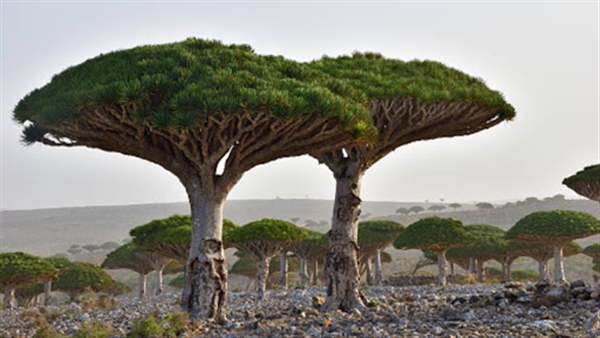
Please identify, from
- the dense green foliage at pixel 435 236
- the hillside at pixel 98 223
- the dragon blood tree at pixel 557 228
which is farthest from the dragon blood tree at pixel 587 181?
the hillside at pixel 98 223

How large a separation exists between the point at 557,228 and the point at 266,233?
1670 cm

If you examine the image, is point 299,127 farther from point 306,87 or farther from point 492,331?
point 492,331

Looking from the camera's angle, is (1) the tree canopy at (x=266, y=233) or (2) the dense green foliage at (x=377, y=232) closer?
(1) the tree canopy at (x=266, y=233)

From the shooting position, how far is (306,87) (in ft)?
39.4

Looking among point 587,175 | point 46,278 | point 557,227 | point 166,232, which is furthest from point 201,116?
point 46,278

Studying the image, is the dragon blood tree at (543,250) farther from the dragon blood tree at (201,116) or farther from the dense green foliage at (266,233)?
the dragon blood tree at (201,116)

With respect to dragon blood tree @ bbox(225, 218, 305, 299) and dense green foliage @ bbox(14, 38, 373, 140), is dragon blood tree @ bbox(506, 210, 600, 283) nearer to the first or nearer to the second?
dragon blood tree @ bbox(225, 218, 305, 299)

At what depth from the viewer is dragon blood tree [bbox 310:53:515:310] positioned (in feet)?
48.6

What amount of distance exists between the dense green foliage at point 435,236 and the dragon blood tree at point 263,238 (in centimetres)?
817

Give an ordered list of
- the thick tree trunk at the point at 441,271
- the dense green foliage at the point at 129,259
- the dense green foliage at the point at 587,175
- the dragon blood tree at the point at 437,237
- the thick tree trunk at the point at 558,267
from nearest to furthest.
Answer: the dense green foliage at the point at 587,175 → the thick tree trunk at the point at 558,267 → the thick tree trunk at the point at 441,271 → the dragon blood tree at the point at 437,237 → the dense green foliage at the point at 129,259

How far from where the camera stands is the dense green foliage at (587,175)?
1628cm

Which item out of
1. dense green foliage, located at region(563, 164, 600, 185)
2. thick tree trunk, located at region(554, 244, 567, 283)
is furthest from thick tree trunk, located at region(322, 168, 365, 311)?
thick tree trunk, located at region(554, 244, 567, 283)

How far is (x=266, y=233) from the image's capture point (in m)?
28.9

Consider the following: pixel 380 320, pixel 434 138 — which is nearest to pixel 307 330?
pixel 380 320
